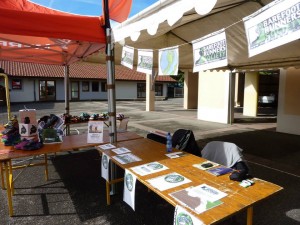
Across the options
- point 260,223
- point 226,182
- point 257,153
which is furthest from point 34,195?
point 257,153

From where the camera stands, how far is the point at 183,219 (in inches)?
64.1

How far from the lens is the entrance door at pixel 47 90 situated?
23.4 m

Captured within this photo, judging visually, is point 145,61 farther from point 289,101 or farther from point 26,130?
point 289,101

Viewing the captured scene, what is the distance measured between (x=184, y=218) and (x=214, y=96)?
1011cm

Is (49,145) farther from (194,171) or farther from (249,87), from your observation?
(249,87)

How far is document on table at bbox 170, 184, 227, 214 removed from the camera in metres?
1.71

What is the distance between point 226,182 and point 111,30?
2.59 meters

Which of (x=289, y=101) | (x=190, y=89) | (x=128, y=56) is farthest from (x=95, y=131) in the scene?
(x=190, y=89)

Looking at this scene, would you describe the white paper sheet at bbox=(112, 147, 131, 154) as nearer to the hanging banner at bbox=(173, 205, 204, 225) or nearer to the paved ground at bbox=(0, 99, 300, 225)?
the paved ground at bbox=(0, 99, 300, 225)

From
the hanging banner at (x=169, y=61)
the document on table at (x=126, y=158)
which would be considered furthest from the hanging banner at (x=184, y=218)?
the hanging banner at (x=169, y=61)

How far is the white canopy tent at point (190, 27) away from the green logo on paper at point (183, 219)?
5.47 ft

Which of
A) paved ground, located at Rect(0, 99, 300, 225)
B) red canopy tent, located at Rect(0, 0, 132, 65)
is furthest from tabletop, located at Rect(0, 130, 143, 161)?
red canopy tent, located at Rect(0, 0, 132, 65)

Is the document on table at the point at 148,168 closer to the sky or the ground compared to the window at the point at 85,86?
closer to the ground

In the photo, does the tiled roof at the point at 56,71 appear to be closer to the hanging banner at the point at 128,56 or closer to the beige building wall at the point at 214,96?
the beige building wall at the point at 214,96
